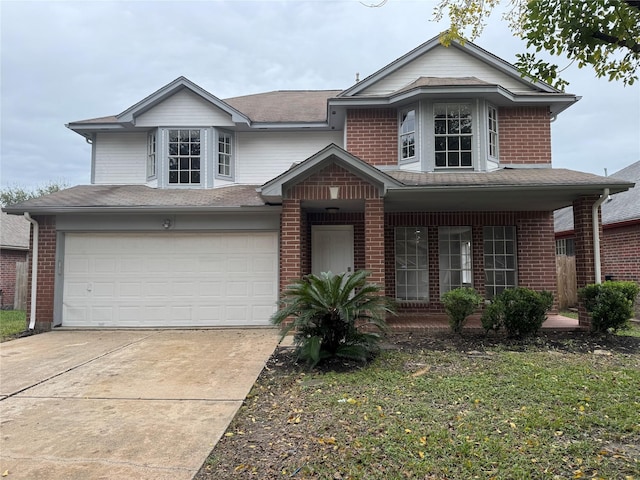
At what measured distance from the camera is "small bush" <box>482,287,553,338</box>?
6867 millimetres

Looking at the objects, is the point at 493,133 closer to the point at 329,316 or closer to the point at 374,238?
the point at 374,238

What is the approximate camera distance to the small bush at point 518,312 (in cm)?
687

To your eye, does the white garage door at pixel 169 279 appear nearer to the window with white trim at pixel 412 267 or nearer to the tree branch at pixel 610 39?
the window with white trim at pixel 412 267

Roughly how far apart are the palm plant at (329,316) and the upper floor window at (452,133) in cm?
488

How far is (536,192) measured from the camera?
7.50m

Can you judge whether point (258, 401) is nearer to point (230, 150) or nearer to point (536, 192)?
point (536, 192)

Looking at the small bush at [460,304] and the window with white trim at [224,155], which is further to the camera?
the window with white trim at [224,155]

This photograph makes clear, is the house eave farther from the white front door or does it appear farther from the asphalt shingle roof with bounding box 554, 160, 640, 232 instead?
the asphalt shingle roof with bounding box 554, 160, 640, 232

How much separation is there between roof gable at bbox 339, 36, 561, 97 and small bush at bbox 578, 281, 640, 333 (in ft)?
17.8

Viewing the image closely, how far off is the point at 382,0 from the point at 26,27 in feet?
33.0

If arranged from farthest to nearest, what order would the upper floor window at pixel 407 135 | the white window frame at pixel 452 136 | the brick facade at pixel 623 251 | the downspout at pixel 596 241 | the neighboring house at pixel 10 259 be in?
1. the neighboring house at pixel 10 259
2. the brick facade at pixel 623 251
3. the upper floor window at pixel 407 135
4. the white window frame at pixel 452 136
5. the downspout at pixel 596 241

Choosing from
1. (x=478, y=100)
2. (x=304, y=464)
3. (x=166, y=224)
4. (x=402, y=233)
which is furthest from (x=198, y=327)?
A: (x=478, y=100)

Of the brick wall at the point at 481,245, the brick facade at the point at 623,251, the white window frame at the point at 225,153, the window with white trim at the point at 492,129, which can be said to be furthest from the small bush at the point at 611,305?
the white window frame at the point at 225,153

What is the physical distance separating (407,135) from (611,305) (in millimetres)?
5593
